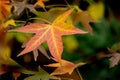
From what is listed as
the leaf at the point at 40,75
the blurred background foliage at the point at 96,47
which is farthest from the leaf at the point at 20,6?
the blurred background foliage at the point at 96,47

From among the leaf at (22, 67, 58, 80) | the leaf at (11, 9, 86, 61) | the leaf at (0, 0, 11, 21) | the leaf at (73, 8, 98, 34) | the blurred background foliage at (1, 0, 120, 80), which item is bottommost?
the blurred background foliage at (1, 0, 120, 80)

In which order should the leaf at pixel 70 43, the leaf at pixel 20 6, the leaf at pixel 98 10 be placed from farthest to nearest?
the leaf at pixel 98 10 < the leaf at pixel 70 43 < the leaf at pixel 20 6

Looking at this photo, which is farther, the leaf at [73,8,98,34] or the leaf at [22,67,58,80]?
the leaf at [73,8,98,34]

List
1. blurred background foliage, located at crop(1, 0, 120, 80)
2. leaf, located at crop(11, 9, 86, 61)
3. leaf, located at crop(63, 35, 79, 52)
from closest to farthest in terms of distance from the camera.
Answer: leaf, located at crop(11, 9, 86, 61) → blurred background foliage, located at crop(1, 0, 120, 80) → leaf, located at crop(63, 35, 79, 52)

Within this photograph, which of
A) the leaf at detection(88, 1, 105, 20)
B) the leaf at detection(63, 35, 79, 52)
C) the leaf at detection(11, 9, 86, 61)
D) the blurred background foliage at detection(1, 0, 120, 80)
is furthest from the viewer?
the leaf at detection(88, 1, 105, 20)

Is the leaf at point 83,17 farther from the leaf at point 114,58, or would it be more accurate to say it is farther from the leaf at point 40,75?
the leaf at point 40,75

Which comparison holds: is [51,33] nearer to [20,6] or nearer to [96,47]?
[20,6]

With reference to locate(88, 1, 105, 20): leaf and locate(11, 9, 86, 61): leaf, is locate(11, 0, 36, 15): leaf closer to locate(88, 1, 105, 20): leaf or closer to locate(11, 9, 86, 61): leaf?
locate(11, 9, 86, 61): leaf

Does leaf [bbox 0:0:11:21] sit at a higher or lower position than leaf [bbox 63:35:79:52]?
higher

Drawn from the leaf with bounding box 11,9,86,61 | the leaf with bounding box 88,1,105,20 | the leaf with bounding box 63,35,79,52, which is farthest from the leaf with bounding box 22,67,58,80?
the leaf with bounding box 88,1,105,20
